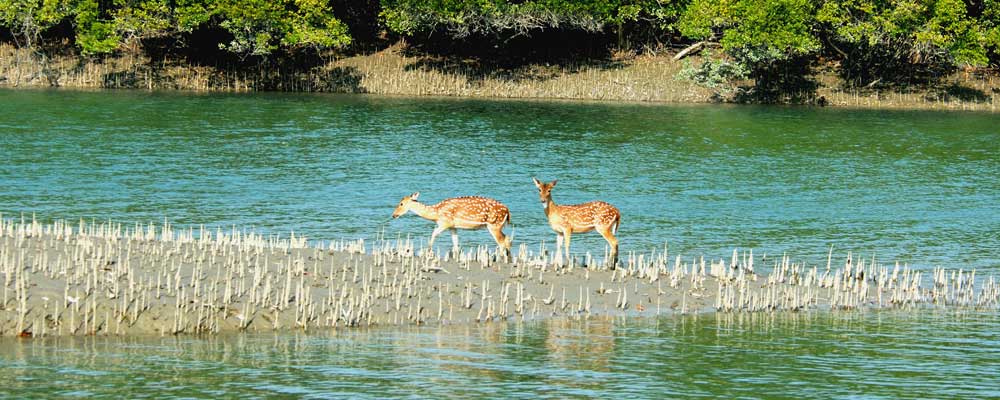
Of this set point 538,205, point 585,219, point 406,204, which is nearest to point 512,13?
point 538,205

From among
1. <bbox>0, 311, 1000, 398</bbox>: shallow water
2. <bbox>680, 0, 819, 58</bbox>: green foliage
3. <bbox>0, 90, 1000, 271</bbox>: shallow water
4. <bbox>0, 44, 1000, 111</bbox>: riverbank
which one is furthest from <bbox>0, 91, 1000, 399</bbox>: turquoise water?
<bbox>0, 44, 1000, 111</bbox>: riverbank

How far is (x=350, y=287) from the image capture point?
2050 centimetres

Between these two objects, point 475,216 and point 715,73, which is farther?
point 715,73

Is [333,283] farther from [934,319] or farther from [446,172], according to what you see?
[446,172]

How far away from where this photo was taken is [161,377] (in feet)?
51.4

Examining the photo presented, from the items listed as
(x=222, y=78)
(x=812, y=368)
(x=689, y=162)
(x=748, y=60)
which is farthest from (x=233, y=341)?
(x=222, y=78)

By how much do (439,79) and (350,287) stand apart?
49.2 metres

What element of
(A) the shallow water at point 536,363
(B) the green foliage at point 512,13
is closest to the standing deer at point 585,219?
(A) the shallow water at point 536,363

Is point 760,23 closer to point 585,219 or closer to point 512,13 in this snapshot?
point 512,13

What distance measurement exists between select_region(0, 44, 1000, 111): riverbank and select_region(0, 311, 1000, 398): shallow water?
47.6 m

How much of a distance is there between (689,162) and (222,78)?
3334cm

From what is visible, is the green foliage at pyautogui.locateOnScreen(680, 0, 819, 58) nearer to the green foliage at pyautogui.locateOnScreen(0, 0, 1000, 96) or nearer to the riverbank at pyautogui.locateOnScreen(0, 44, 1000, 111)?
the green foliage at pyautogui.locateOnScreen(0, 0, 1000, 96)

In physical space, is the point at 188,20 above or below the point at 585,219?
above

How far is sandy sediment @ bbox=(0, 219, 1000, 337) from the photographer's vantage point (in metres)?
18.4
